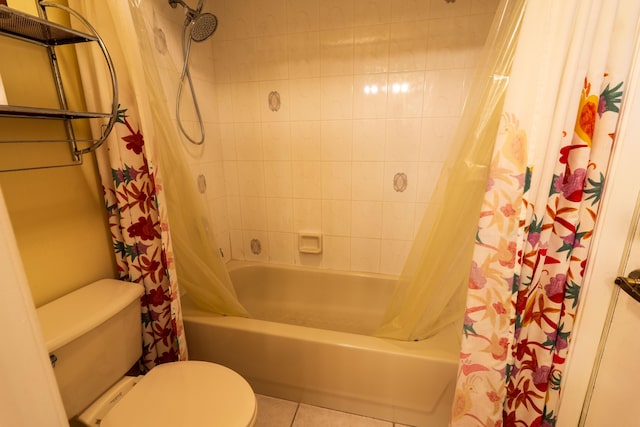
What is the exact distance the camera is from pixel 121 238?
1.12m

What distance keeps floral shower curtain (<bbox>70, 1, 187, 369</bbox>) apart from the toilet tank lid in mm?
92

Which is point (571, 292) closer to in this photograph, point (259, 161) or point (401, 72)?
point (401, 72)

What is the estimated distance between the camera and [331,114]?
1771mm

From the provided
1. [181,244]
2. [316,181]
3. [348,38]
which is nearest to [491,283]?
[181,244]

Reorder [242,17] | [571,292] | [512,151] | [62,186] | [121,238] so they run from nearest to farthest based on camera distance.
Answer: [512,151] < [571,292] < [62,186] < [121,238] < [242,17]

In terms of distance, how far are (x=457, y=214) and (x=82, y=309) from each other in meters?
1.23

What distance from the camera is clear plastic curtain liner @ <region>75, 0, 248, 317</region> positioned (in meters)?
0.92

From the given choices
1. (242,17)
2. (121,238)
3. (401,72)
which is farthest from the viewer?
(242,17)

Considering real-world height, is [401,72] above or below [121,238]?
above

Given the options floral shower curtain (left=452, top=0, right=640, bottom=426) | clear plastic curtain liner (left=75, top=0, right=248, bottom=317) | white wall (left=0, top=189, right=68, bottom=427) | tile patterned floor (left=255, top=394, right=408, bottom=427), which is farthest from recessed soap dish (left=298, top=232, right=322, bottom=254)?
white wall (left=0, top=189, right=68, bottom=427)

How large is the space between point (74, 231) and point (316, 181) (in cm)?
124

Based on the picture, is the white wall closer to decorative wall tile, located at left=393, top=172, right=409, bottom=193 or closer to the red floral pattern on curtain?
the red floral pattern on curtain

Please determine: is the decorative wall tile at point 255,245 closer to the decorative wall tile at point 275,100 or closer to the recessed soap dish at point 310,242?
the recessed soap dish at point 310,242

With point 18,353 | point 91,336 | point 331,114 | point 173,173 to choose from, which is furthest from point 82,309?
point 331,114
